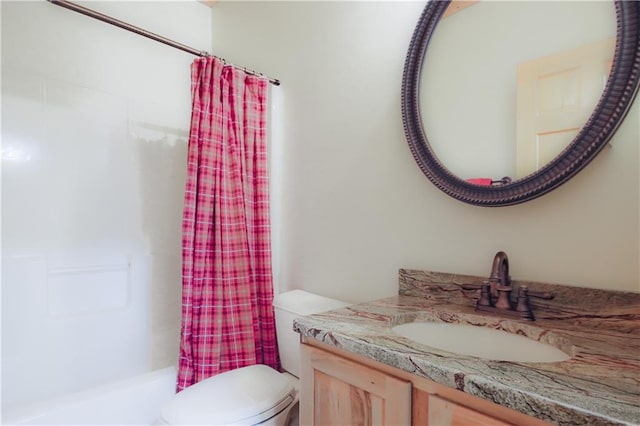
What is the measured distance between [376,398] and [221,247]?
105 cm

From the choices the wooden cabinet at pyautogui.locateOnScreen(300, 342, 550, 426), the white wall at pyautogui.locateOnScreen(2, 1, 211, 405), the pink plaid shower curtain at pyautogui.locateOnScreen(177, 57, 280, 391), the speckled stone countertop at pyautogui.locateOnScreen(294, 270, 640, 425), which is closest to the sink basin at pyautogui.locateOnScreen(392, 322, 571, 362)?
the speckled stone countertop at pyautogui.locateOnScreen(294, 270, 640, 425)

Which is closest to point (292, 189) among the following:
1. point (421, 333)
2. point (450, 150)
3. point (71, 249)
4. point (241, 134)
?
point (241, 134)

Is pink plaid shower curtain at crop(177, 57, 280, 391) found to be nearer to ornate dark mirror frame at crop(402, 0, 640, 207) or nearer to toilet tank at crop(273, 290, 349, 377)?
toilet tank at crop(273, 290, 349, 377)

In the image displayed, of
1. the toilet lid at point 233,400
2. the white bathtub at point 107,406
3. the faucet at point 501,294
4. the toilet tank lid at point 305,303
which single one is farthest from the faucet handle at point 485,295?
the white bathtub at point 107,406

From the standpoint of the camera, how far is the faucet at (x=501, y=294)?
38.1 inches

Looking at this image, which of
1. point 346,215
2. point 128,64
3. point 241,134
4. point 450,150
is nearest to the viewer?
point 450,150

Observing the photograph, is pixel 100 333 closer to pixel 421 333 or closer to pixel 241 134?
pixel 241 134

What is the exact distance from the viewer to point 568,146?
0.94 meters

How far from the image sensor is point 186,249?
1535 millimetres

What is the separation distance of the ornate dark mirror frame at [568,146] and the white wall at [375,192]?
1.9 inches

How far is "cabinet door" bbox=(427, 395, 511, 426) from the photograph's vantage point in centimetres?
58

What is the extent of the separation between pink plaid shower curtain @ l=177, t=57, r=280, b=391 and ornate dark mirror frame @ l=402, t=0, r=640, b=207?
2.69ft

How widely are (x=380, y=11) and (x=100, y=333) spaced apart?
205 centimetres

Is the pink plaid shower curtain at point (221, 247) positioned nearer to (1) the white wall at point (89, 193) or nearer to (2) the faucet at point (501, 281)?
(1) the white wall at point (89, 193)
